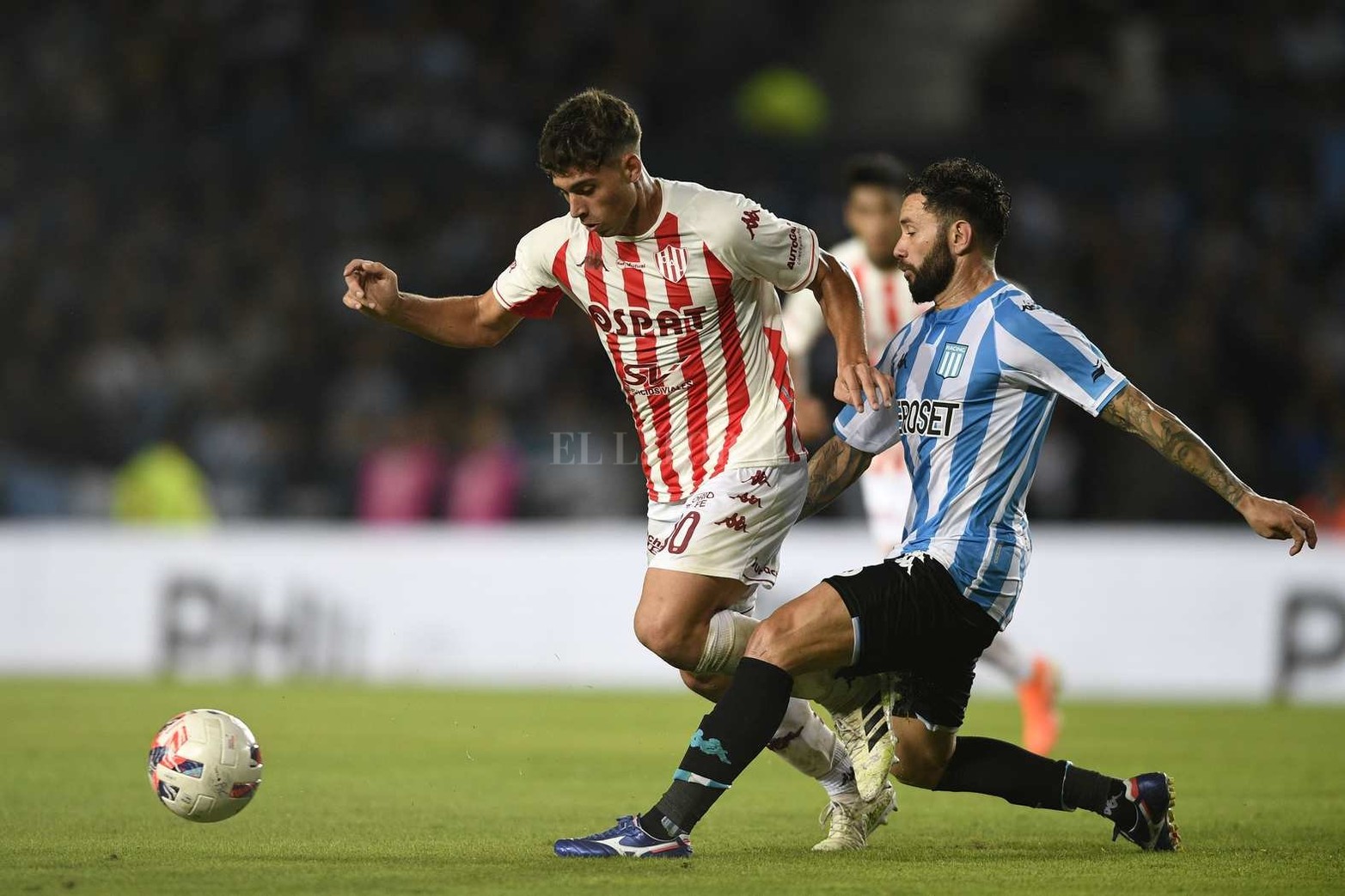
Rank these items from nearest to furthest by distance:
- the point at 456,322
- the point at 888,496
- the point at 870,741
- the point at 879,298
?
the point at 870,741, the point at 456,322, the point at 879,298, the point at 888,496

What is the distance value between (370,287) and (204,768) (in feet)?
4.92

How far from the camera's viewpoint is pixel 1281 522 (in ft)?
15.5

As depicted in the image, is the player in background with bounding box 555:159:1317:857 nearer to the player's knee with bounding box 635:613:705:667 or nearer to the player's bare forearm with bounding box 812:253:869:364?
the player's bare forearm with bounding box 812:253:869:364

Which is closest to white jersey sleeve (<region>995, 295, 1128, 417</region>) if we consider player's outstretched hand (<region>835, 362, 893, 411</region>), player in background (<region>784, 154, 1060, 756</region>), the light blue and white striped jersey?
the light blue and white striped jersey

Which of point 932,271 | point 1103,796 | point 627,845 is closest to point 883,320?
point 932,271

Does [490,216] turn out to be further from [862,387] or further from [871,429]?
[862,387]

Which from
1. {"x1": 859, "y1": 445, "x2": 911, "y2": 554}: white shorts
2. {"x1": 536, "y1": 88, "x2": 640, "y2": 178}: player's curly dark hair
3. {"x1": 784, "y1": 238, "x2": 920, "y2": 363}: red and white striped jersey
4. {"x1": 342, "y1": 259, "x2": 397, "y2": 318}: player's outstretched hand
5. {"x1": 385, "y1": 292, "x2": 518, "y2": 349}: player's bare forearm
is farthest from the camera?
{"x1": 859, "y1": 445, "x2": 911, "y2": 554}: white shorts

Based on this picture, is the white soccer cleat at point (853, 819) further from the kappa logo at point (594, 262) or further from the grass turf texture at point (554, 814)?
the kappa logo at point (594, 262)

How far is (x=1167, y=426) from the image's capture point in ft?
16.2

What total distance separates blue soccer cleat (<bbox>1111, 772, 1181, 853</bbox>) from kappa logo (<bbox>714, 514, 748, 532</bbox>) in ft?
4.34

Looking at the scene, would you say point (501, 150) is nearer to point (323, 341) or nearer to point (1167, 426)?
point (323, 341)

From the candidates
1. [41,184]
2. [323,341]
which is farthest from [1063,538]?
[41,184]

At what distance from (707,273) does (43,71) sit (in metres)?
13.0

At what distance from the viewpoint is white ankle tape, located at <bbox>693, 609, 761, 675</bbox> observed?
5316 mm
